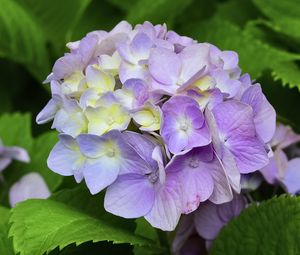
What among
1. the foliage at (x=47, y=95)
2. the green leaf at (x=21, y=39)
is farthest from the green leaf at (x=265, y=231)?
the green leaf at (x=21, y=39)

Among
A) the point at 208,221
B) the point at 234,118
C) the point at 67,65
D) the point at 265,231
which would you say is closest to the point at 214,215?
the point at 208,221

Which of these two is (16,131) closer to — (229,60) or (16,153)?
(16,153)

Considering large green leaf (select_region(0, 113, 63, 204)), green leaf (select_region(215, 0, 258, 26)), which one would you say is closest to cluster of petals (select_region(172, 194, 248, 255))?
large green leaf (select_region(0, 113, 63, 204))

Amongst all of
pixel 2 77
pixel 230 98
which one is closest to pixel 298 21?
pixel 230 98

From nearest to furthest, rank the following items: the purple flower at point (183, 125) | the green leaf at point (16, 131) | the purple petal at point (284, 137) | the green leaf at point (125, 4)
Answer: the purple flower at point (183, 125)
the purple petal at point (284, 137)
the green leaf at point (16, 131)
the green leaf at point (125, 4)

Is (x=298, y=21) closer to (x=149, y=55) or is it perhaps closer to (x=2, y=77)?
(x=149, y=55)

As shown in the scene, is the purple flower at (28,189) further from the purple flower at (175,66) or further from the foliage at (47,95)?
the purple flower at (175,66)
